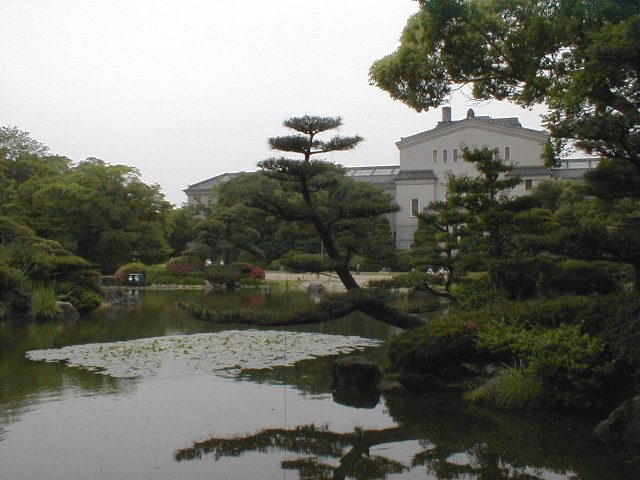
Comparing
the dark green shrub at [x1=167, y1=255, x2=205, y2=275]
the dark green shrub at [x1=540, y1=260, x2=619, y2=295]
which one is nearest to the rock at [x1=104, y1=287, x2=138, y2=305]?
the dark green shrub at [x1=167, y1=255, x2=205, y2=275]

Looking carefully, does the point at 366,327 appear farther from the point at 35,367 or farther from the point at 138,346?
the point at 35,367

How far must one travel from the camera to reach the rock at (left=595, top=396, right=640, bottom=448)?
15.3 ft

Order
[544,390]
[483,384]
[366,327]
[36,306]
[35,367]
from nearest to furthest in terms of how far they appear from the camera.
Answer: [544,390]
[483,384]
[35,367]
[366,327]
[36,306]

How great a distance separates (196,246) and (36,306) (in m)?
14.8

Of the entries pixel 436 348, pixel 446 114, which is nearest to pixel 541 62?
pixel 436 348

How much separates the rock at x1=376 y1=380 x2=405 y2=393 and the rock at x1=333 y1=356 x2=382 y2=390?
3.0 inches

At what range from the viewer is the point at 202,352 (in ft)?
30.8

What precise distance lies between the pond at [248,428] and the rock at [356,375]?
0.19 metres

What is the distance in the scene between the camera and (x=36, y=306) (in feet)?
45.5

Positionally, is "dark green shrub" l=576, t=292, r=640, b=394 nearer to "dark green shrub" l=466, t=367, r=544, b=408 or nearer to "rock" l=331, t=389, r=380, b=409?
"dark green shrub" l=466, t=367, r=544, b=408


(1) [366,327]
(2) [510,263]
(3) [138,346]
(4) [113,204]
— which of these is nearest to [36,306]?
(3) [138,346]

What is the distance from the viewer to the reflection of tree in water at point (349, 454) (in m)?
4.28

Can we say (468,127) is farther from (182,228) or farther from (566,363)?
(566,363)

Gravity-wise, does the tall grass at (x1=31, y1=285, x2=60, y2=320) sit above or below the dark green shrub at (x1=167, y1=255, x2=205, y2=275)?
below
